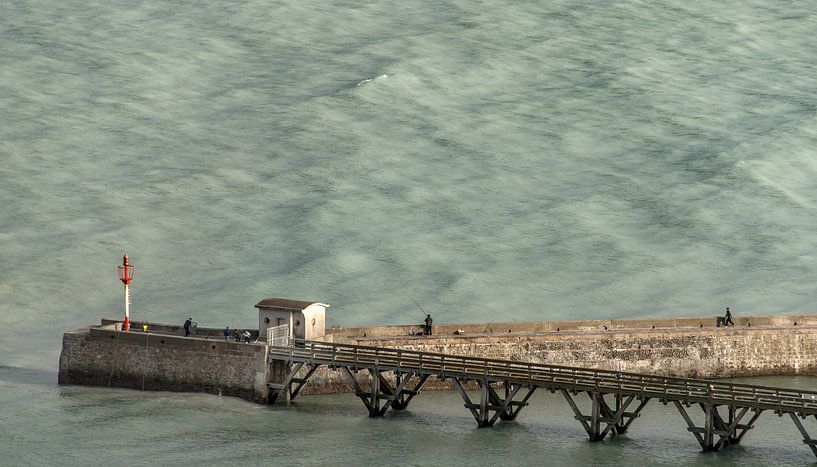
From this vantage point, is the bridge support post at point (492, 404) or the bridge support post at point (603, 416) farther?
the bridge support post at point (492, 404)

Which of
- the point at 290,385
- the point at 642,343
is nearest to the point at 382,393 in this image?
the point at 290,385

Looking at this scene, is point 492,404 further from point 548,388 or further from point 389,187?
point 389,187

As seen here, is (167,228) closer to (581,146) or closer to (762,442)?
(581,146)

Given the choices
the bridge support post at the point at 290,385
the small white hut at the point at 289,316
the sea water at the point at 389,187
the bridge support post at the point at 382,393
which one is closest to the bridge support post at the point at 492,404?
the sea water at the point at 389,187

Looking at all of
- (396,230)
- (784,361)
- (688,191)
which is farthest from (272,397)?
(688,191)

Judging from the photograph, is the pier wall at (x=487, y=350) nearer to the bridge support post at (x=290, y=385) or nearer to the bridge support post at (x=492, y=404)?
the bridge support post at (x=290, y=385)

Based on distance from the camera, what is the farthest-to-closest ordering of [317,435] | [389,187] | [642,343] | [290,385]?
[389,187], [642,343], [290,385], [317,435]
